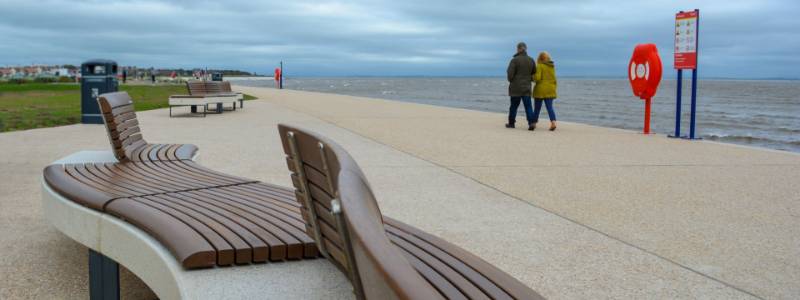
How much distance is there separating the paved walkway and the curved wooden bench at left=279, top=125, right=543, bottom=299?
15.0 inches

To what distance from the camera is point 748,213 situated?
5.86 metres

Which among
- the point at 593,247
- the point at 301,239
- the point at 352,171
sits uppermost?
the point at 352,171

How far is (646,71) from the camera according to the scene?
1374 centimetres

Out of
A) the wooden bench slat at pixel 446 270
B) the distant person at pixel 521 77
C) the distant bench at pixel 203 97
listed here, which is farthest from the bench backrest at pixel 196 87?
the wooden bench slat at pixel 446 270

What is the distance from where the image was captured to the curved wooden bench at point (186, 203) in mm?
3027

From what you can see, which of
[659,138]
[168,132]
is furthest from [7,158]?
[659,138]

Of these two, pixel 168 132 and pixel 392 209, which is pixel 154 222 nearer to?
pixel 392 209

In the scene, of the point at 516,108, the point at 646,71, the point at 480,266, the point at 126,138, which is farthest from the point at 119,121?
the point at 646,71

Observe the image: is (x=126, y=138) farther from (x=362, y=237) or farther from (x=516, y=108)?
(x=516, y=108)

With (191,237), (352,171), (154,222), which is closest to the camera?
(352,171)

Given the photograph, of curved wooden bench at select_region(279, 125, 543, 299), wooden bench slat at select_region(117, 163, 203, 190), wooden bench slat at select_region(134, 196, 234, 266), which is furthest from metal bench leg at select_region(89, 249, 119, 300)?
curved wooden bench at select_region(279, 125, 543, 299)

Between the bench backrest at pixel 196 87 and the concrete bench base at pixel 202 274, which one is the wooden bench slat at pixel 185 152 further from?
the bench backrest at pixel 196 87

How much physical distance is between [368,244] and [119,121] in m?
4.75

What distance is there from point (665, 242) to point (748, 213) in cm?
141
